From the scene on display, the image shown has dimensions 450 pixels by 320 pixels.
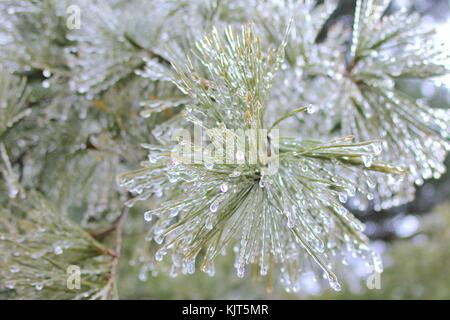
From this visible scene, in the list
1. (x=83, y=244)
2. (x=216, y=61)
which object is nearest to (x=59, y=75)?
(x=83, y=244)

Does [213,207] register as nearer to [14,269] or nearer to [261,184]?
[261,184]

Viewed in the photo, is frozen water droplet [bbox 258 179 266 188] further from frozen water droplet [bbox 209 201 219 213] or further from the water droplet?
the water droplet

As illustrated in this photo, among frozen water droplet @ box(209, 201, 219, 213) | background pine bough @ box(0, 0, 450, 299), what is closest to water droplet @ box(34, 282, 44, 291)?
background pine bough @ box(0, 0, 450, 299)

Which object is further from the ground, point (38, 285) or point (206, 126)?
point (206, 126)

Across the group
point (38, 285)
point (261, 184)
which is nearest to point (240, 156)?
point (261, 184)

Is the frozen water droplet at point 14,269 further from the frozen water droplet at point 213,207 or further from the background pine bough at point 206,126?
the frozen water droplet at point 213,207


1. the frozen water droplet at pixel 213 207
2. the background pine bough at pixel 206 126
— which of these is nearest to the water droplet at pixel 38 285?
the background pine bough at pixel 206 126

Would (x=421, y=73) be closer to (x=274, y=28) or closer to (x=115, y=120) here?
(x=274, y=28)

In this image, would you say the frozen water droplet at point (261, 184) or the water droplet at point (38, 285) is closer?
the frozen water droplet at point (261, 184)
